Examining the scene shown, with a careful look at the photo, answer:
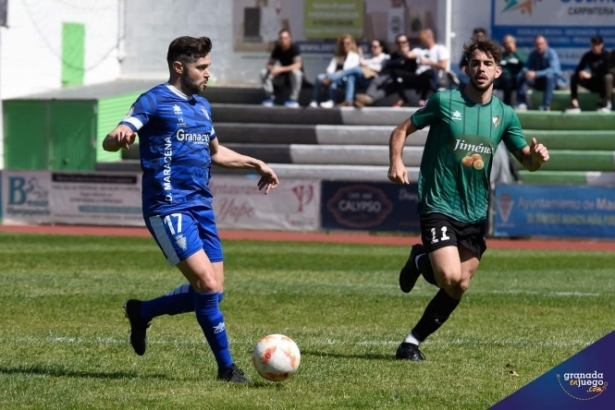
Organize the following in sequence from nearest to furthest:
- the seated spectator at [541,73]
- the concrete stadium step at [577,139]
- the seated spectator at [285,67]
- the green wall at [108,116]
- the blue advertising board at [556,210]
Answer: the blue advertising board at [556,210] < the concrete stadium step at [577,139] < the seated spectator at [541,73] < the seated spectator at [285,67] < the green wall at [108,116]

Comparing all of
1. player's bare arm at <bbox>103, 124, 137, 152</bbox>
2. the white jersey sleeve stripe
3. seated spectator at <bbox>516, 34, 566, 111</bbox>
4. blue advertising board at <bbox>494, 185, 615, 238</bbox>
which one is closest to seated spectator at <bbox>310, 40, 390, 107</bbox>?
seated spectator at <bbox>516, 34, 566, 111</bbox>

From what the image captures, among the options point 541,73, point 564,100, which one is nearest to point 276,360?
point 541,73

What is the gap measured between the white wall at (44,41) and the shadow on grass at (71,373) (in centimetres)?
2240

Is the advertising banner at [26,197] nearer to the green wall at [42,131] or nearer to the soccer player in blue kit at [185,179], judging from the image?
the green wall at [42,131]

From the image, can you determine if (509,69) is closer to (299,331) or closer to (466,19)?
(466,19)

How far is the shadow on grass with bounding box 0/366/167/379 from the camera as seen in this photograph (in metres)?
7.19

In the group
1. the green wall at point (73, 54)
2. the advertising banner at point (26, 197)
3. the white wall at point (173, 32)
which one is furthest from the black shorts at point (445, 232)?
the white wall at point (173, 32)

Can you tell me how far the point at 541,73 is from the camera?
27.4 m

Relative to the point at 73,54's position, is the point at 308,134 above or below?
below

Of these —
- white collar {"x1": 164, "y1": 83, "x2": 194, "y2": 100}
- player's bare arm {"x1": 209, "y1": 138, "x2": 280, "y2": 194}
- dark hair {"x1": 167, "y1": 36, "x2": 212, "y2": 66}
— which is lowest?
player's bare arm {"x1": 209, "y1": 138, "x2": 280, "y2": 194}

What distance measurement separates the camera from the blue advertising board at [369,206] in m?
22.5

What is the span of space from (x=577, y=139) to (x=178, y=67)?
2136 cm

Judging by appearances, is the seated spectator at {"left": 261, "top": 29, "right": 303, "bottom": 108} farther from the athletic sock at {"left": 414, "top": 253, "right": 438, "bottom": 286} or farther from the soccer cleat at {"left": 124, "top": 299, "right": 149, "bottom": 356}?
the soccer cleat at {"left": 124, "top": 299, "right": 149, "bottom": 356}

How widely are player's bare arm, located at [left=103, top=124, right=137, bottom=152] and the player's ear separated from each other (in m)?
0.60
